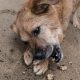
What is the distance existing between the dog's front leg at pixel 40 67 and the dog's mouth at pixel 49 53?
95 millimetres

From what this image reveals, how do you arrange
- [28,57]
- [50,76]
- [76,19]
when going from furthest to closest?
[76,19]
[28,57]
[50,76]

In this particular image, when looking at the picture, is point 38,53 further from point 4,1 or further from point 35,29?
point 4,1

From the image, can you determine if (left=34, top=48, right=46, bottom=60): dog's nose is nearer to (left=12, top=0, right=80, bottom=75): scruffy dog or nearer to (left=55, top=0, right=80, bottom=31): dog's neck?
(left=12, top=0, right=80, bottom=75): scruffy dog

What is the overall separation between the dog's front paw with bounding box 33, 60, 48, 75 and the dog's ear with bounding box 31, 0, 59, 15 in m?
0.50

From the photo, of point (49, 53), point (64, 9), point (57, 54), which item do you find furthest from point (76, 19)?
point (49, 53)

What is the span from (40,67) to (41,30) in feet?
1.24

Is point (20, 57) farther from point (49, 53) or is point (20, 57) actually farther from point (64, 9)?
point (64, 9)

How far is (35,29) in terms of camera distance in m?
3.06

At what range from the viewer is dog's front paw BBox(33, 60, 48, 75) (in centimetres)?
312

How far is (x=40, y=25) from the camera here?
3.06 m

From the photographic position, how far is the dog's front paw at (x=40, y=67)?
3.12m

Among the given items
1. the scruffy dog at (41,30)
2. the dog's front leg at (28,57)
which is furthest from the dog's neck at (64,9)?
the dog's front leg at (28,57)

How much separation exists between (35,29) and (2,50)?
1.86 feet

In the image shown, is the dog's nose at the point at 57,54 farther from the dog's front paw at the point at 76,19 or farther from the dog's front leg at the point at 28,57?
the dog's front paw at the point at 76,19
